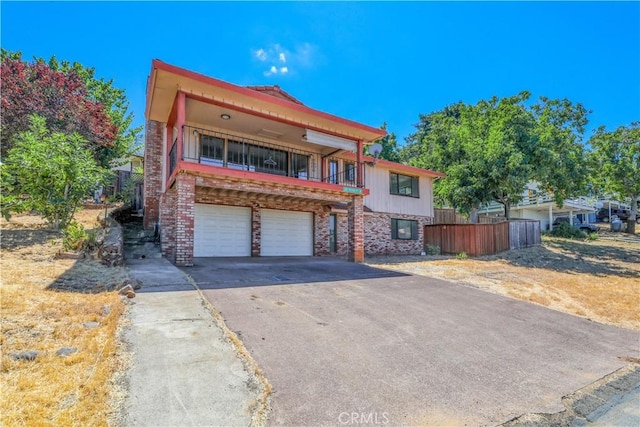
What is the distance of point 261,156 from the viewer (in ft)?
43.3

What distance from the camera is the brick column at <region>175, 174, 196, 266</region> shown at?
28.2 feet

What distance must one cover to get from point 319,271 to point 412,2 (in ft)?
27.7

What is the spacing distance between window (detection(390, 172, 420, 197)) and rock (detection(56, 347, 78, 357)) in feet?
49.9

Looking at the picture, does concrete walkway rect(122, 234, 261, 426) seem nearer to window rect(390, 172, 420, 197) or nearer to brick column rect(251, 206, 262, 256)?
brick column rect(251, 206, 262, 256)

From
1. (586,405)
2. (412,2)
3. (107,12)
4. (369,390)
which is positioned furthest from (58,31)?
(586,405)

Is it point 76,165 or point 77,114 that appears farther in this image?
point 77,114

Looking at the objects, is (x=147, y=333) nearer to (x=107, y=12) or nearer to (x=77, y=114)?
(x=107, y=12)

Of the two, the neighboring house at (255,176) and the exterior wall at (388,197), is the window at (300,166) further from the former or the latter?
the exterior wall at (388,197)

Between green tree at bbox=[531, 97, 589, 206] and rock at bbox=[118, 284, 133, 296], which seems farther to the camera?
green tree at bbox=[531, 97, 589, 206]

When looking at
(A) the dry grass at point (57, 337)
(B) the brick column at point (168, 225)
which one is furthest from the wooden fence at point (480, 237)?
(A) the dry grass at point (57, 337)

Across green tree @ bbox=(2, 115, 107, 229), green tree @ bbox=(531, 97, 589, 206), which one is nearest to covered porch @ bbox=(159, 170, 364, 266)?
green tree @ bbox=(2, 115, 107, 229)

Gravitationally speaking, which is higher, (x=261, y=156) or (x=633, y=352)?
(x=261, y=156)

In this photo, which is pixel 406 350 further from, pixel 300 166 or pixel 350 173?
pixel 350 173

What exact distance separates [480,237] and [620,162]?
1781cm
